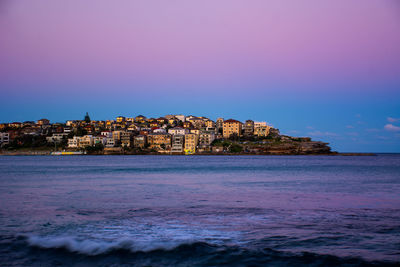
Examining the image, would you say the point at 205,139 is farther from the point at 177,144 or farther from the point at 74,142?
the point at 74,142

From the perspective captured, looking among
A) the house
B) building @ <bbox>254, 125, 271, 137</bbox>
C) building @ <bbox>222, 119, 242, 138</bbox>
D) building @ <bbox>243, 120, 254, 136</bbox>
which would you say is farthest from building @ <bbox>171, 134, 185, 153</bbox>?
building @ <bbox>254, 125, 271, 137</bbox>

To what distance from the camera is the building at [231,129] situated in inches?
5187

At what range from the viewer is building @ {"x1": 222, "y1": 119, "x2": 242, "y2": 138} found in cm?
13175

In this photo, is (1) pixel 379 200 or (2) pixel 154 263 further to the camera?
(1) pixel 379 200

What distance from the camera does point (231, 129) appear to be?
5212 inches

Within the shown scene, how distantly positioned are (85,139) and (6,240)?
122753 millimetres

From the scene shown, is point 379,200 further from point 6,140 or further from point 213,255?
point 6,140

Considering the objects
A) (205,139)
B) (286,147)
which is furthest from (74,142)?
(286,147)

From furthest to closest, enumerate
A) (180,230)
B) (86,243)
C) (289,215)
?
(289,215), (180,230), (86,243)

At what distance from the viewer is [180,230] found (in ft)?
30.1

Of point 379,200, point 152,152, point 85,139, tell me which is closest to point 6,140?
point 85,139

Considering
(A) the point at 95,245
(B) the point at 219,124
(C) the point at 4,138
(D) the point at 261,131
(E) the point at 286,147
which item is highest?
(B) the point at 219,124

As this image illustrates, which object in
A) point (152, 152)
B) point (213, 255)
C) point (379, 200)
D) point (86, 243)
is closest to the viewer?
point (213, 255)

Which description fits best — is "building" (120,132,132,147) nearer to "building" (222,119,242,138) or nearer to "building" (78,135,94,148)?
"building" (78,135,94,148)
